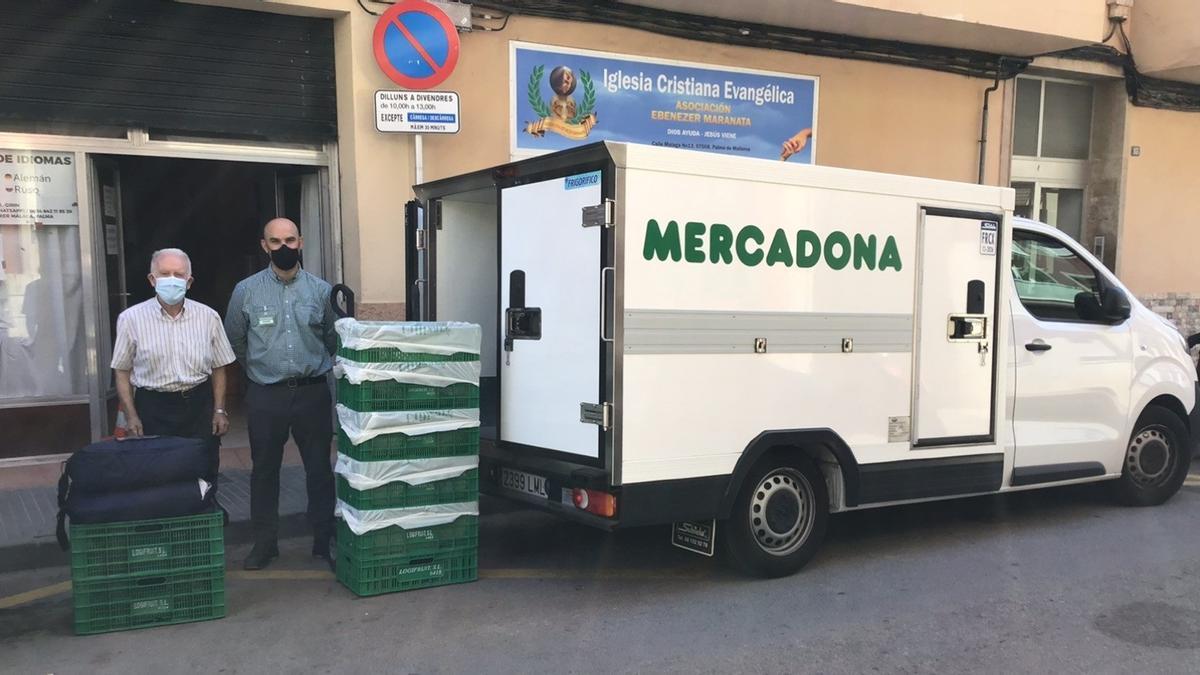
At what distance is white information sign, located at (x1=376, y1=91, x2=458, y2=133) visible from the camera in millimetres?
7441

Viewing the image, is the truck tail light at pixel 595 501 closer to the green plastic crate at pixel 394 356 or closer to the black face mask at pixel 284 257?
the green plastic crate at pixel 394 356

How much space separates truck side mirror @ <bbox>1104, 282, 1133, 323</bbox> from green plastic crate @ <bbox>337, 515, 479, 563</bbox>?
15.4ft

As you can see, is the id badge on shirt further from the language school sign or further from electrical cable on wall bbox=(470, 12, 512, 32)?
electrical cable on wall bbox=(470, 12, 512, 32)

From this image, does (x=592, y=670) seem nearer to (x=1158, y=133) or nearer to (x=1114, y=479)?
(x=1114, y=479)

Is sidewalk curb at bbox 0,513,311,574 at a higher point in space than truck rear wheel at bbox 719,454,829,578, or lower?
lower

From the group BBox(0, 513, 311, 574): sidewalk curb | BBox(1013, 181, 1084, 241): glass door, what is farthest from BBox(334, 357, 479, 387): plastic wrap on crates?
BBox(1013, 181, 1084, 241): glass door

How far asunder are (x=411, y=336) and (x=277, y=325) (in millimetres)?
944

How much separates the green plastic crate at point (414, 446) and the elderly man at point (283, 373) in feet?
1.32

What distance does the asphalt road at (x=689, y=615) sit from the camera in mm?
3957

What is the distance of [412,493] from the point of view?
4738mm

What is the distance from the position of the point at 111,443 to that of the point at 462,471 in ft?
5.63

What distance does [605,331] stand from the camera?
435cm

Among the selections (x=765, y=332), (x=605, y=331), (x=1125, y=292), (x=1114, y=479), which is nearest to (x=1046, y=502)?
(x=1114, y=479)

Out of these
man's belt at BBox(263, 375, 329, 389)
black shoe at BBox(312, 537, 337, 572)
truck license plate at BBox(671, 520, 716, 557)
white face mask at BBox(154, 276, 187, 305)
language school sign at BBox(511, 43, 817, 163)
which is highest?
language school sign at BBox(511, 43, 817, 163)
